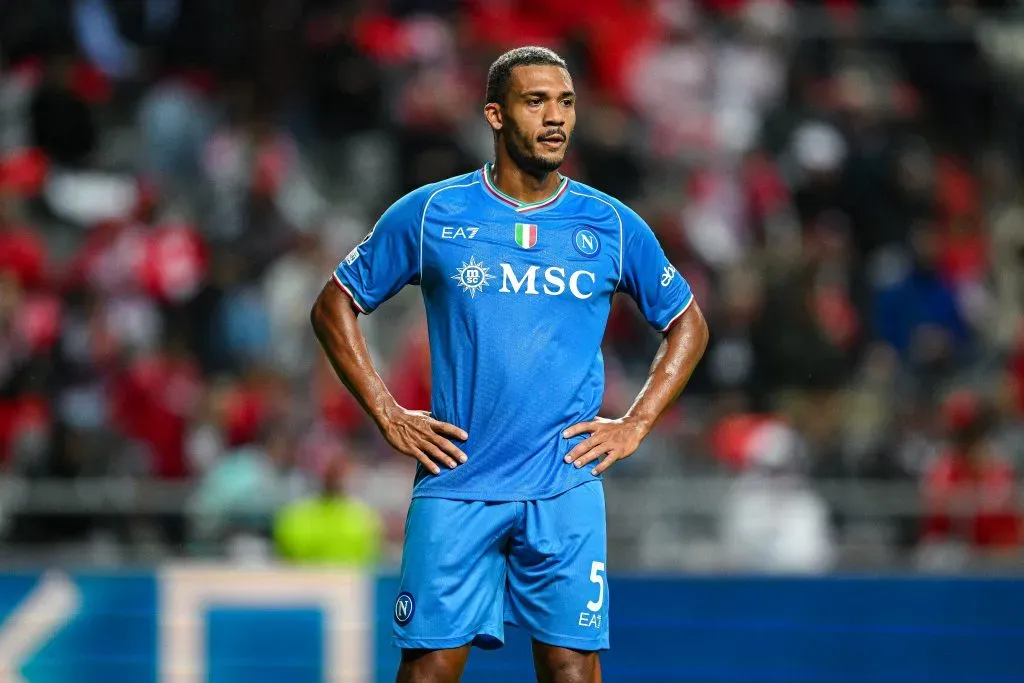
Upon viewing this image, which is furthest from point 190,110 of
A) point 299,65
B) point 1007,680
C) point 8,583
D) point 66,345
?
point 1007,680

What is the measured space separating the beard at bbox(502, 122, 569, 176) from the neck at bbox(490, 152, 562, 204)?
0.02 m

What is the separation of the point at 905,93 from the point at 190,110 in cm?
548

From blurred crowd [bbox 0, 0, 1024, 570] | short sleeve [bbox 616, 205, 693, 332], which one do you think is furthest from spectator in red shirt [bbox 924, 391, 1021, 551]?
short sleeve [bbox 616, 205, 693, 332]

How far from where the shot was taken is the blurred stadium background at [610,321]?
28.0 ft

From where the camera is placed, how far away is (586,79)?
43.4ft

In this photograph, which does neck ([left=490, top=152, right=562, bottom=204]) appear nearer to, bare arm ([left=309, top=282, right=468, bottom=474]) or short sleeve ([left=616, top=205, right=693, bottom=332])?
short sleeve ([left=616, top=205, right=693, bottom=332])

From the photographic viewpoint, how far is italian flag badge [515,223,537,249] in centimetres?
571

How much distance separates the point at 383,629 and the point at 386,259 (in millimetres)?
3194

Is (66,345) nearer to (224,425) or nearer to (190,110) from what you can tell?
(224,425)

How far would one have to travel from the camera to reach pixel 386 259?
5.81 m

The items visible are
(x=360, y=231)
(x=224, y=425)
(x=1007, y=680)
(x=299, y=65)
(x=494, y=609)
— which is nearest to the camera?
(x=494, y=609)

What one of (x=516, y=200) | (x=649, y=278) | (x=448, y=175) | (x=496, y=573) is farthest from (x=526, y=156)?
(x=448, y=175)

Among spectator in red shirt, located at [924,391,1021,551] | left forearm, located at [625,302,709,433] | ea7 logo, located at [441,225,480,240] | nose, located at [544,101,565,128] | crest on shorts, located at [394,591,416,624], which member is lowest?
crest on shorts, located at [394,591,416,624]

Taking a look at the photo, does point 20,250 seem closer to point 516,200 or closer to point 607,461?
point 516,200
